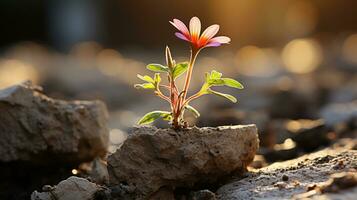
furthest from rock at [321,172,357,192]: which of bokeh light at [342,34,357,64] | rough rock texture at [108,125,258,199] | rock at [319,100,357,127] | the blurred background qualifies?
bokeh light at [342,34,357,64]

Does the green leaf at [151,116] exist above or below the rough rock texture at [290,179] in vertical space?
above

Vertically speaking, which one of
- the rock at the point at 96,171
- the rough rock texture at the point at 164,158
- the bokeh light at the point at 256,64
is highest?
the bokeh light at the point at 256,64

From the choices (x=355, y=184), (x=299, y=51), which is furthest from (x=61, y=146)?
(x=299, y=51)

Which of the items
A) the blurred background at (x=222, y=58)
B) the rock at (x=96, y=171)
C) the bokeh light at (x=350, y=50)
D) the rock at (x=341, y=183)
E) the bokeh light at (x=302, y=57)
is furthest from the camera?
the bokeh light at (x=350, y=50)

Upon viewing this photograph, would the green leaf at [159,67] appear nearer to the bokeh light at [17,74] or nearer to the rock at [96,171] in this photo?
the rock at [96,171]

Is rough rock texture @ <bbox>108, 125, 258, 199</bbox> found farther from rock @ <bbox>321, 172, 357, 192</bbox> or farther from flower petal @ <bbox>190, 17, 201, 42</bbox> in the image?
rock @ <bbox>321, 172, 357, 192</bbox>

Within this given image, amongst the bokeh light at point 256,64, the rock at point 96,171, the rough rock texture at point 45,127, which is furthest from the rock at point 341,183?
the bokeh light at point 256,64

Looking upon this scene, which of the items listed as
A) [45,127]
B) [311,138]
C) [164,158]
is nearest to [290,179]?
[164,158]
